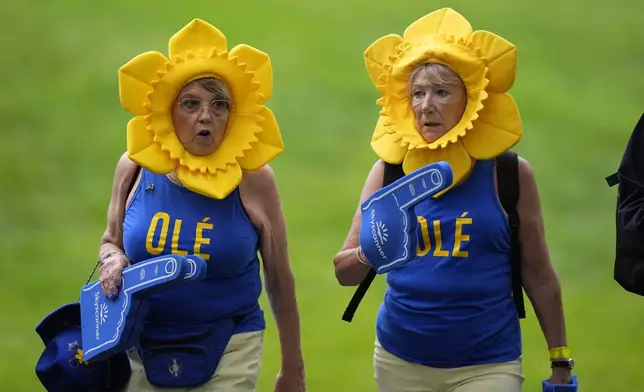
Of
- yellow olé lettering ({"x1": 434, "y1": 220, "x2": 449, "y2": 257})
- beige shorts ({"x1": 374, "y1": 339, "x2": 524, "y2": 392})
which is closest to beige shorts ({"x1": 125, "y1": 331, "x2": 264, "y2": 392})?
beige shorts ({"x1": 374, "y1": 339, "x2": 524, "y2": 392})

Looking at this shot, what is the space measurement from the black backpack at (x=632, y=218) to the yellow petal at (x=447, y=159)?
1.68 ft

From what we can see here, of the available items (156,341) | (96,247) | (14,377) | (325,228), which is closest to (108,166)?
(96,247)

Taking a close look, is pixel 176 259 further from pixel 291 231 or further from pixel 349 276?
pixel 291 231

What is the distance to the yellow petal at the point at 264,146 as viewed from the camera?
4523 mm

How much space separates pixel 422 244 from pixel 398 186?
31 centimetres

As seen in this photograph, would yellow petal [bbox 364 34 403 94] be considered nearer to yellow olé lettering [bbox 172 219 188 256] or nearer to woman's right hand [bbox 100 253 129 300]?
yellow olé lettering [bbox 172 219 188 256]

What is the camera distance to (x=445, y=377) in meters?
4.46

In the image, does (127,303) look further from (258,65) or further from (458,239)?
(458,239)

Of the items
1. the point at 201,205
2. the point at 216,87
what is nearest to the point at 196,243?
the point at 201,205

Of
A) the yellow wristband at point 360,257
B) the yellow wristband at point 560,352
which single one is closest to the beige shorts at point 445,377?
the yellow wristband at point 560,352

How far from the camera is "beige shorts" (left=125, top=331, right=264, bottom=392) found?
14.6 feet

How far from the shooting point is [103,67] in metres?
10.1

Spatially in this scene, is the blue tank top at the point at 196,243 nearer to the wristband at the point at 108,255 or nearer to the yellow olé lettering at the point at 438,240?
the wristband at the point at 108,255

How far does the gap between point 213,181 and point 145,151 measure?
9.9 inches
